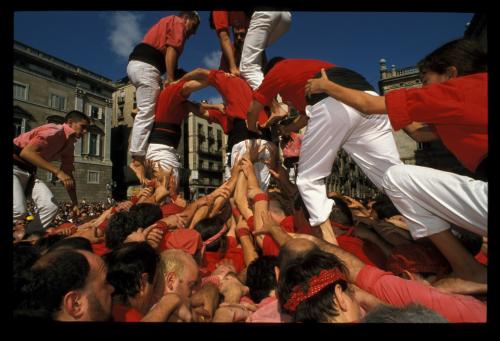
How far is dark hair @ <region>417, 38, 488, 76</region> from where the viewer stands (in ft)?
6.68

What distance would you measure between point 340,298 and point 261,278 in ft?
2.93

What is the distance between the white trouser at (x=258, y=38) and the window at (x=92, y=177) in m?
30.3

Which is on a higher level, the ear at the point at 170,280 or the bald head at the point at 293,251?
the bald head at the point at 293,251

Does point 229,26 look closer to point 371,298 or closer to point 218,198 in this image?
point 218,198

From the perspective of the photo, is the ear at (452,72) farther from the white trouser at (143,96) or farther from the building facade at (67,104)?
the building facade at (67,104)

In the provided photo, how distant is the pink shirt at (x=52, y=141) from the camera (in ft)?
14.5

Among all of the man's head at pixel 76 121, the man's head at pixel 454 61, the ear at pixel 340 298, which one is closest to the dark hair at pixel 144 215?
the ear at pixel 340 298

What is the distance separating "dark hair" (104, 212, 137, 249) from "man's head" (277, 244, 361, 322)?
6.28ft

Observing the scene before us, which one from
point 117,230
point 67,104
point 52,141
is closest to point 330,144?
point 117,230

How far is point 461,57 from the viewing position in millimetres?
2076

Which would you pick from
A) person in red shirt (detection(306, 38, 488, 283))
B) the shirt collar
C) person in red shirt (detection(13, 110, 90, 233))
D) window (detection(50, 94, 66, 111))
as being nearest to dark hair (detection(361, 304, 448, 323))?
person in red shirt (detection(306, 38, 488, 283))
